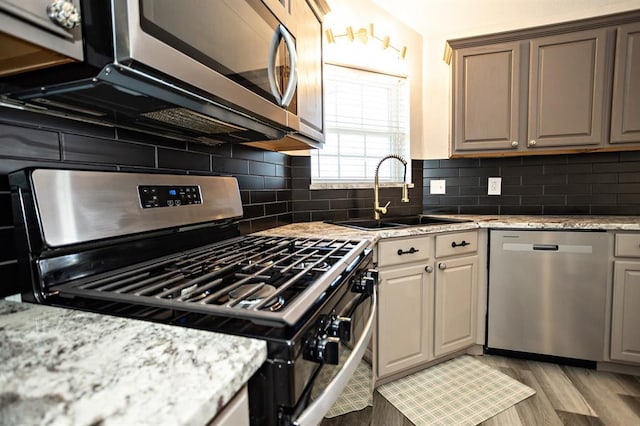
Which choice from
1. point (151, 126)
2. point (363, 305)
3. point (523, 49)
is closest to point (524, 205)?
point (523, 49)

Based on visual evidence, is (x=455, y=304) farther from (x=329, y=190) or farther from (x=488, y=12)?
(x=488, y=12)

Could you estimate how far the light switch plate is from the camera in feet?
8.78

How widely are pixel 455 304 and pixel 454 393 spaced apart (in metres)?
0.48

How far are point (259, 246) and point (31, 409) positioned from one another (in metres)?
0.94

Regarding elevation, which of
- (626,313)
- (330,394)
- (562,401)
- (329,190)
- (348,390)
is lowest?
(562,401)

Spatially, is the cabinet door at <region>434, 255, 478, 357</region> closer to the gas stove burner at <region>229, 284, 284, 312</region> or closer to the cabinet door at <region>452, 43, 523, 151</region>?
the cabinet door at <region>452, 43, 523, 151</region>

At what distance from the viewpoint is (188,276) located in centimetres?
86

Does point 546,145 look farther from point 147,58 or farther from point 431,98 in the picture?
point 147,58

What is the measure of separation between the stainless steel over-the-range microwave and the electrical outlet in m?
2.04

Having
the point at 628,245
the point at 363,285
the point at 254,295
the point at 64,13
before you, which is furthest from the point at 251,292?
the point at 628,245

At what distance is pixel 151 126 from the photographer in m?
1.04

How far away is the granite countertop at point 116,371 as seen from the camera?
349 millimetres

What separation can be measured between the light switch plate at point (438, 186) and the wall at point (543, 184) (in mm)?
Result: 25

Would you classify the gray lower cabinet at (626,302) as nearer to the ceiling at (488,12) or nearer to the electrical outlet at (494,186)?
the electrical outlet at (494,186)
